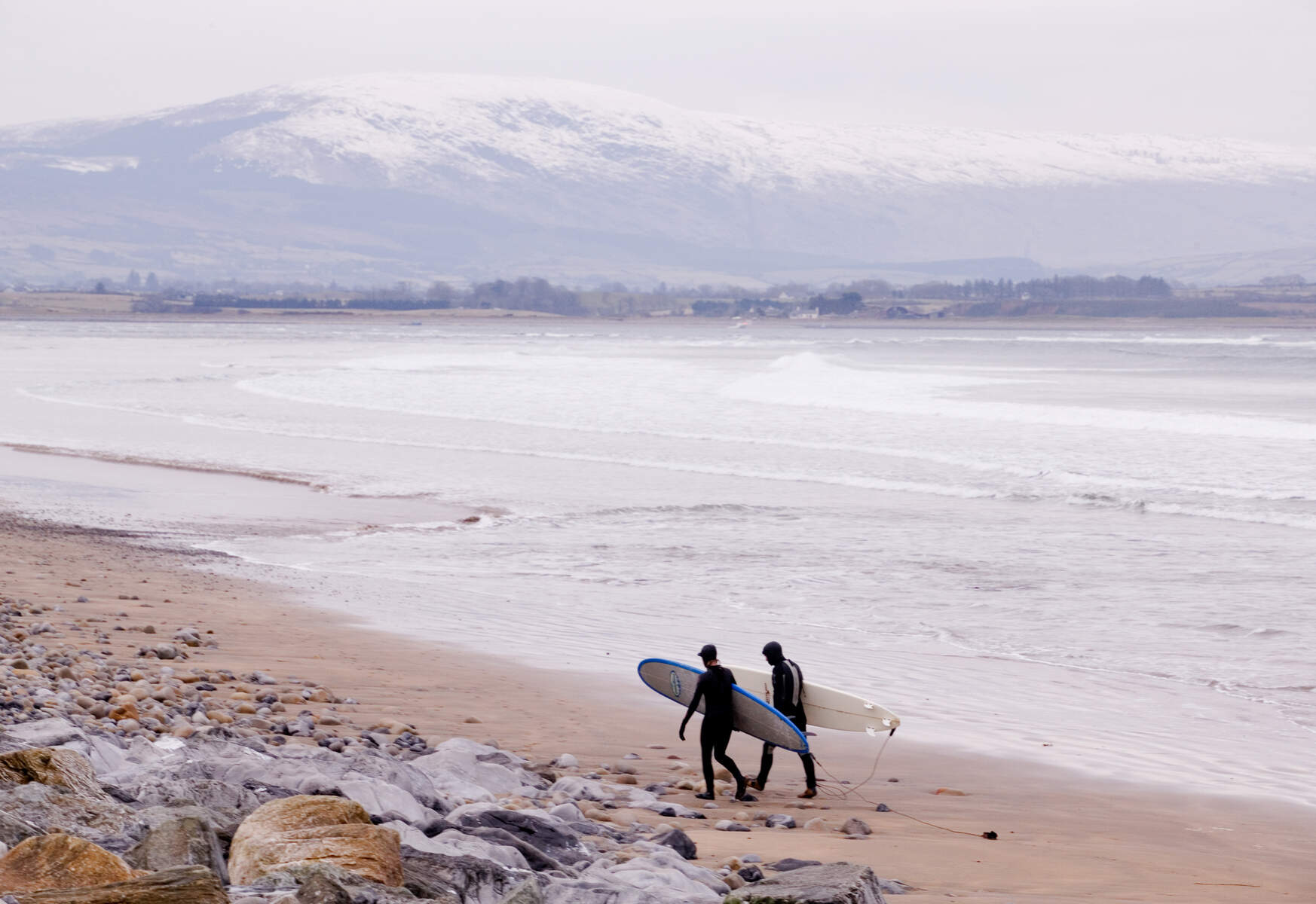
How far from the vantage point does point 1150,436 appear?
35.1m

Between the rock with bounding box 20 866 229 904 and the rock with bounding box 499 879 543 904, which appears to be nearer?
the rock with bounding box 20 866 229 904

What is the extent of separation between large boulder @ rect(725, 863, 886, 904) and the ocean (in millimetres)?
4004

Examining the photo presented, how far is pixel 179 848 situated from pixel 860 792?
15.6ft

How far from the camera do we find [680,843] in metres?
7.20

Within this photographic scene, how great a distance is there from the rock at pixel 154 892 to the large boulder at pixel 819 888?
7.15 feet

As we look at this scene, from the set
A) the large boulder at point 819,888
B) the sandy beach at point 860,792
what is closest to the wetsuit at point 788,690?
the sandy beach at point 860,792

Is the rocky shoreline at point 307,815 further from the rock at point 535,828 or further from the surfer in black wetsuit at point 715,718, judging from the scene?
the surfer in black wetsuit at point 715,718

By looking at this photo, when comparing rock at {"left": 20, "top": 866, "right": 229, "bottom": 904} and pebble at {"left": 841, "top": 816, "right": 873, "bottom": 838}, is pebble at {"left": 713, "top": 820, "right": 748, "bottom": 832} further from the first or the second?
rock at {"left": 20, "top": 866, "right": 229, "bottom": 904}

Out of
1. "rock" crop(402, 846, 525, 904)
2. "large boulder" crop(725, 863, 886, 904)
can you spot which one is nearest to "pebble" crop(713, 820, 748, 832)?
"large boulder" crop(725, 863, 886, 904)

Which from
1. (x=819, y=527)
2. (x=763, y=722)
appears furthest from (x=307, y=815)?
(x=819, y=527)

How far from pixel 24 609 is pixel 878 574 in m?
9.49

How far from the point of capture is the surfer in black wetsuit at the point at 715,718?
882 cm

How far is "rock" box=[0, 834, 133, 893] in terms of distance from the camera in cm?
532

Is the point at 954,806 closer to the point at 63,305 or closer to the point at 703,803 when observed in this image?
the point at 703,803
